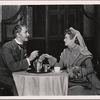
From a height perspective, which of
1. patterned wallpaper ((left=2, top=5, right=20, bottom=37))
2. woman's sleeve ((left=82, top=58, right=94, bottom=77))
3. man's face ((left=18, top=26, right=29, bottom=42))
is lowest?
woman's sleeve ((left=82, top=58, right=94, bottom=77))

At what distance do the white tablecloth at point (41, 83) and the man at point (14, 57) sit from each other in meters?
0.09

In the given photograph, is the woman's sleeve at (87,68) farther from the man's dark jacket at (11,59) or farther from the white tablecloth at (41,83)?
the man's dark jacket at (11,59)

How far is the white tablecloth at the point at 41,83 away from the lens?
2.08 meters

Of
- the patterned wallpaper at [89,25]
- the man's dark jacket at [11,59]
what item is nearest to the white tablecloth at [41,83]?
the man's dark jacket at [11,59]

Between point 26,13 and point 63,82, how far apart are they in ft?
3.36

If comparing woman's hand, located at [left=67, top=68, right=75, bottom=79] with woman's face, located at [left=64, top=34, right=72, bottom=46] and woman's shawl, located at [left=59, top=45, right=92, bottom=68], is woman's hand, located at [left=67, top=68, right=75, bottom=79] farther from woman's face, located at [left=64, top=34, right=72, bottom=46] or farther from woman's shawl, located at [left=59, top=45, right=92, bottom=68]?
woman's face, located at [left=64, top=34, right=72, bottom=46]

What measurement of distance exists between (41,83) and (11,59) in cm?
39

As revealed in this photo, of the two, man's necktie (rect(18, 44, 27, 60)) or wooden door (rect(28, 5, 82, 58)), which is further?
wooden door (rect(28, 5, 82, 58))

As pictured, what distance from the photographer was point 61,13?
2.85m

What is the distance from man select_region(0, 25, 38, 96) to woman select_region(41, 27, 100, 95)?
24 cm

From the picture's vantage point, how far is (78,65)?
236 cm

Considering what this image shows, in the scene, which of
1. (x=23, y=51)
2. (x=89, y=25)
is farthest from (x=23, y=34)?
(x=89, y=25)

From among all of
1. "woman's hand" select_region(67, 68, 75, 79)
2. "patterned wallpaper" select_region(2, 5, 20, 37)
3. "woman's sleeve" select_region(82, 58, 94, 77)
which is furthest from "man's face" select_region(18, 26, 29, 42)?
"woman's sleeve" select_region(82, 58, 94, 77)

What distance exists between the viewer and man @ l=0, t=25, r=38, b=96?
7.27 ft
